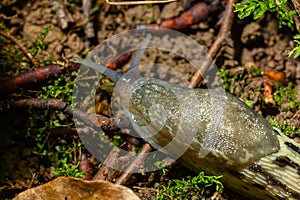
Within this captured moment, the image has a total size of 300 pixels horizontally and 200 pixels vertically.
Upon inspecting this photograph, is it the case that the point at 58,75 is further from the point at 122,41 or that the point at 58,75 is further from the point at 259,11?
the point at 259,11

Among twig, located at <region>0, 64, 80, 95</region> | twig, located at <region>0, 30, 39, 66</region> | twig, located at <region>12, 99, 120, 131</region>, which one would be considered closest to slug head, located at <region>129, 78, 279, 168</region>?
twig, located at <region>12, 99, 120, 131</region>

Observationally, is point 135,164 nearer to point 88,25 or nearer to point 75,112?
point 75,112

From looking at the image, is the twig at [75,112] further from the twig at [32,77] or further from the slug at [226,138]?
the slug at [226,138]

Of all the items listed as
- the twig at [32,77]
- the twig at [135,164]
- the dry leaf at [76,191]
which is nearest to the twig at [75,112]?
the twig at [32,77]

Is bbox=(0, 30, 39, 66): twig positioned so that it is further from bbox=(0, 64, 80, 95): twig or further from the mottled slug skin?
the mottled slug skin

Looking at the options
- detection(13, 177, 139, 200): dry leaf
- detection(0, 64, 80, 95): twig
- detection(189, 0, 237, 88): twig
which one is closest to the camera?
detection(13, 177, 139, 200): dry leaf

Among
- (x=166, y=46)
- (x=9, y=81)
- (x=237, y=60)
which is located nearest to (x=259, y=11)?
(x=237, y=60)
